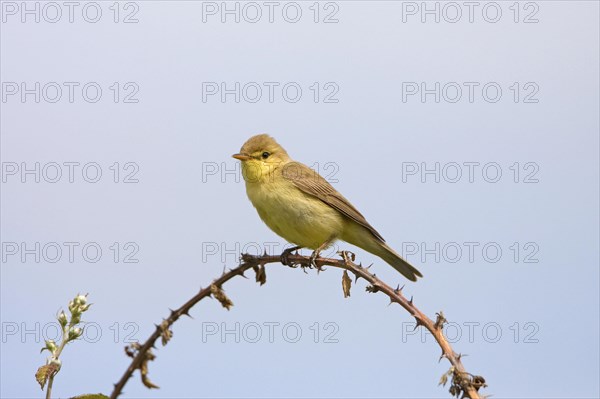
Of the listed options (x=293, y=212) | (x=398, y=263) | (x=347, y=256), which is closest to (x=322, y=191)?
(x=293, y=212)

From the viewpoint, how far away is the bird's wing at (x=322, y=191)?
7535 mm

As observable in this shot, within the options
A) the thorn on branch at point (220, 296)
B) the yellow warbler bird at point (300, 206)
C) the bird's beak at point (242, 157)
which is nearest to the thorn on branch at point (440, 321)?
the thorn on branch at point (220, 296)

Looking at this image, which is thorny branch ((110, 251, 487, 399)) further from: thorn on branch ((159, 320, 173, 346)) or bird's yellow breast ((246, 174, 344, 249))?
bird's yellow breast ((246, 174, 344, 249))

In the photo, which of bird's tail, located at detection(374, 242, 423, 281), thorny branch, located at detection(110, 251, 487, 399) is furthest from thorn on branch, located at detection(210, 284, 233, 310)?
bird's tail, located at detection(374, 242, 423, 281)

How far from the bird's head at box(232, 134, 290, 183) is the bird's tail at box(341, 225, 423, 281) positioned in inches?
39.0

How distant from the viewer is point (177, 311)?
2.93 metres

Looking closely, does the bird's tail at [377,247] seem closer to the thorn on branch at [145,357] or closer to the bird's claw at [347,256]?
the bird's claw at [347,256]

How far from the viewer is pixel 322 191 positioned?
25.1 ft

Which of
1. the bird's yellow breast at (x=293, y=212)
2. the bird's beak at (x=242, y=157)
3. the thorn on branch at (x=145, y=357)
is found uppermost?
the bird's beak at (x=242, y=157)

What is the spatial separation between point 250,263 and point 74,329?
1.02 meters

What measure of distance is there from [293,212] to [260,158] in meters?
0.83

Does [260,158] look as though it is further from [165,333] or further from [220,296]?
[165,333]

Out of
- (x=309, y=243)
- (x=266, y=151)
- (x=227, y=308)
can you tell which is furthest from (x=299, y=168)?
(x=227, y=308)

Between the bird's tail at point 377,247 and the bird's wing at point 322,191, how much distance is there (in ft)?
0.23
